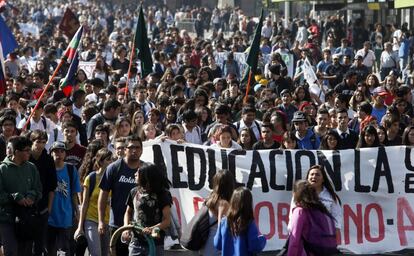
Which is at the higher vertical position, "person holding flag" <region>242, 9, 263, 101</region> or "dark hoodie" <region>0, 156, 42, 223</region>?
"person holding flag" <region>242, 9, 263, 101</region>

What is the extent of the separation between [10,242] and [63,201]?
73 centimetres

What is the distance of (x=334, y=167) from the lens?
12.2m

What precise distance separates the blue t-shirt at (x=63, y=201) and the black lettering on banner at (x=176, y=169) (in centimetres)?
136

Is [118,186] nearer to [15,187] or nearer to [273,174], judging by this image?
[15,187]

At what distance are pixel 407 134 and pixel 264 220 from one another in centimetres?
196

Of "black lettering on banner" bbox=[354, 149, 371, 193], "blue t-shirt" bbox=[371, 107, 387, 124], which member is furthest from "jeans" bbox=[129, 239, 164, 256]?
"blue t-shirt" bbox=[371, 107, 387, 124]

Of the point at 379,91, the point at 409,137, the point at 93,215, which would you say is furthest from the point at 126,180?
the point at 379,91

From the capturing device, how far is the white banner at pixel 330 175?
12.2 m

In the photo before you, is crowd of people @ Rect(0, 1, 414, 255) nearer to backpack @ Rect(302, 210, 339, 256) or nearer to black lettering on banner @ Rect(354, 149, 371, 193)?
backpack @ Rect(302, 210, 339, 256)

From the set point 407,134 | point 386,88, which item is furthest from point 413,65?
point 407,134

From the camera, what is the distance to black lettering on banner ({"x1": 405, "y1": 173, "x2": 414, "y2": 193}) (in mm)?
12297

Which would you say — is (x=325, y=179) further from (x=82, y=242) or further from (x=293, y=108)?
(x=293, y=108)

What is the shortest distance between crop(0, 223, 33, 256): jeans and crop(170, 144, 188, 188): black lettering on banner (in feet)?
6.65

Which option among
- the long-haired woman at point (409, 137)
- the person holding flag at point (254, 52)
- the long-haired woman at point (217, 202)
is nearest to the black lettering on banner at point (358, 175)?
the long-haired woman at point (409, 137)
